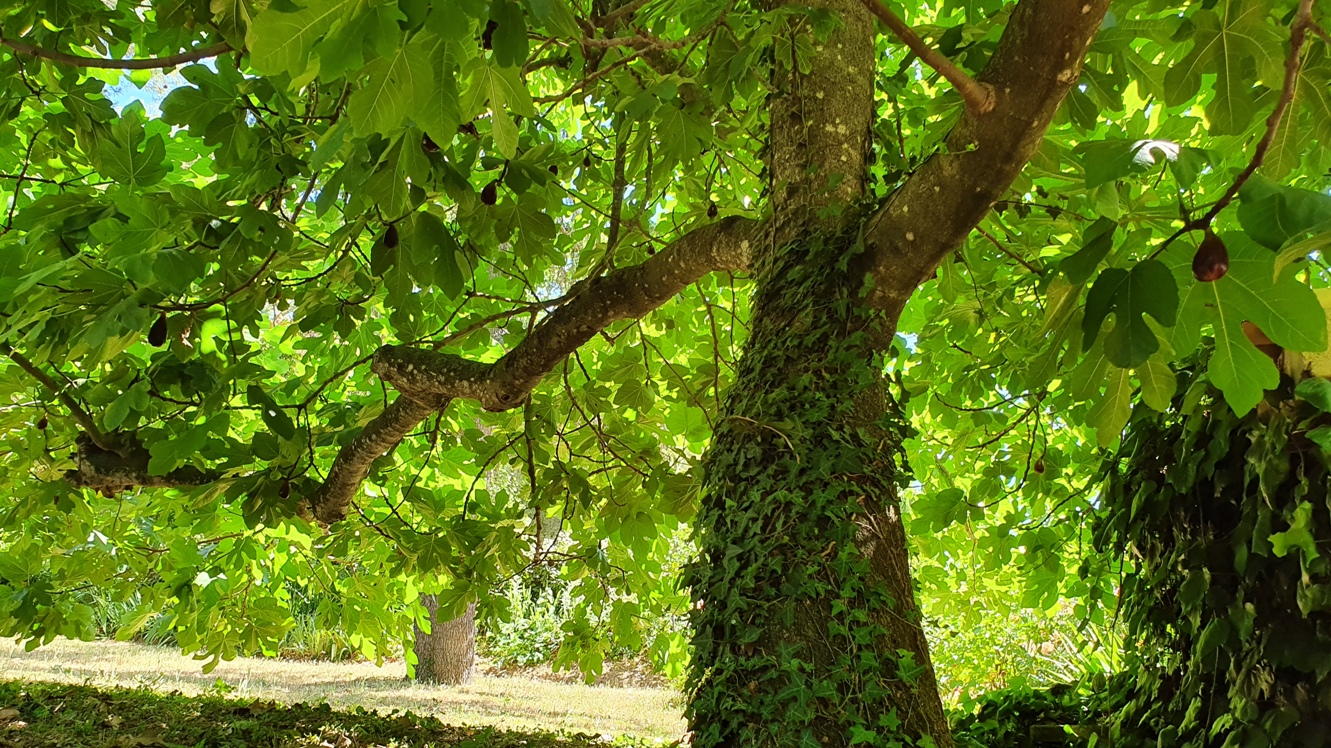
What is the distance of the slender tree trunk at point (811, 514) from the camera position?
1.54m

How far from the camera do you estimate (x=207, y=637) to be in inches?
155

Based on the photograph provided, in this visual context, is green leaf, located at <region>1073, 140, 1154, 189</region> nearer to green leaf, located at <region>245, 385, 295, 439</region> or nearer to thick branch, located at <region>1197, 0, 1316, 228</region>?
thick branch, located at <region>1197, 0, 1316, 228</region>

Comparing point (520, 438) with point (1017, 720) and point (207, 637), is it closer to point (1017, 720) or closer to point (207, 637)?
point (207, 637)

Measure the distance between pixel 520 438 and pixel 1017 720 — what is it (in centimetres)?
242

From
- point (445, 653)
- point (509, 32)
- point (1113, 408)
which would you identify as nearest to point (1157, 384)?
point (1113, 408)

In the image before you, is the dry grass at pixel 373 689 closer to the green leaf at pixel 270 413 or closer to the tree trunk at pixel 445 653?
the tree trunk at pixel 445 653

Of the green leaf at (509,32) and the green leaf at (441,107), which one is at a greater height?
the green leaf at (509,32)

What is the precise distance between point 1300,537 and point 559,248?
298 cm

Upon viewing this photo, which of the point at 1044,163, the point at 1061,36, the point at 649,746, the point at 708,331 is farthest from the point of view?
the point at 649,746

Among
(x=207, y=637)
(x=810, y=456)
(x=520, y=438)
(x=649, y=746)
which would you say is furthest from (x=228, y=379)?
(x=649, y=746)

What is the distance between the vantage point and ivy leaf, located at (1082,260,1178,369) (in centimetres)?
92

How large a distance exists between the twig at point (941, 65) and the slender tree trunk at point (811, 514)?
1.83 feet

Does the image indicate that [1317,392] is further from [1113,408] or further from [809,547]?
[809,547]

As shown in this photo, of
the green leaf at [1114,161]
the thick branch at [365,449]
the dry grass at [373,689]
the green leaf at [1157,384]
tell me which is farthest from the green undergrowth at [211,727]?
the green leaf at [1114,161]
